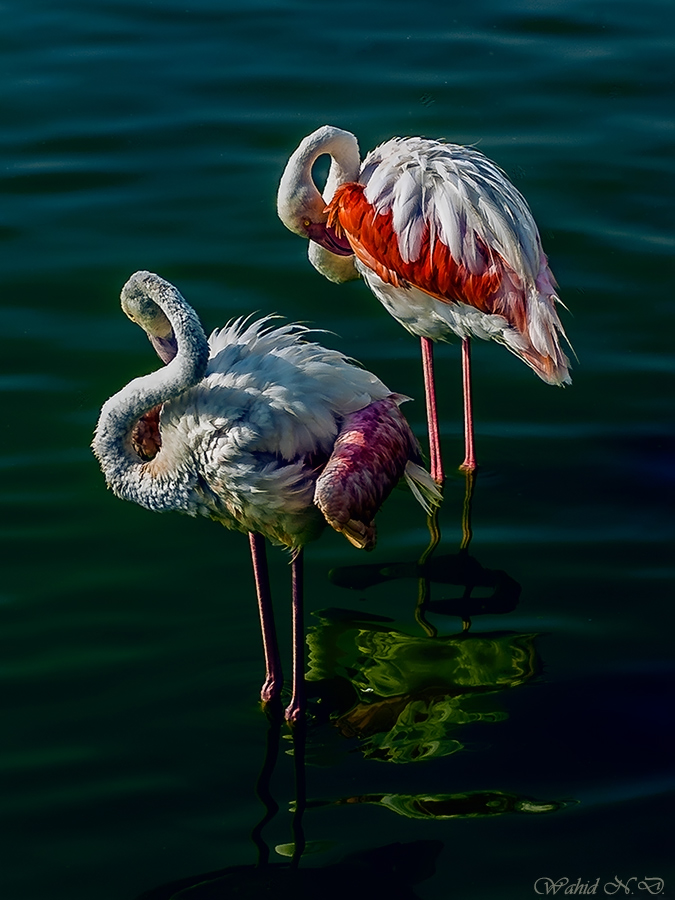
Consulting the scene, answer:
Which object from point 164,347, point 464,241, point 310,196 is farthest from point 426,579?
point 310,196

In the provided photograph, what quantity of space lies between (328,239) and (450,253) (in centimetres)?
106

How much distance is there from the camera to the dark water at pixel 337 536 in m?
4.90

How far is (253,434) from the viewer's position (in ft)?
15.8

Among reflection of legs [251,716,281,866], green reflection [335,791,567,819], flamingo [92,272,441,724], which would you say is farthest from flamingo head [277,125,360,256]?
green reflection [335,791,567,819]

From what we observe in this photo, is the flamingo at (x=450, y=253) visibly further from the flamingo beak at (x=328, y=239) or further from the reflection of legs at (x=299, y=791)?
the reflection of legs at (x=299, y=791)

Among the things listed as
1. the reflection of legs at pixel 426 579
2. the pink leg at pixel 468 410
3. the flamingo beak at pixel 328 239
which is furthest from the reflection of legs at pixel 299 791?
the flamingo beak at pixel 328 239

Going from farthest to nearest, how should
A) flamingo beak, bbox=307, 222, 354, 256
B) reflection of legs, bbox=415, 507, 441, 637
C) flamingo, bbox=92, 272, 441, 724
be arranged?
flamingo beak, bbox=307, 222, 354, 256
reflection of legs, bbox=415, 507, 441, 637
flamingo, bbox=92, 272, 441, 724

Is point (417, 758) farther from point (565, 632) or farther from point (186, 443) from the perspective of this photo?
point (186, 443)

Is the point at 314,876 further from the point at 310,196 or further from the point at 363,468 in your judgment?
the point at 310,196

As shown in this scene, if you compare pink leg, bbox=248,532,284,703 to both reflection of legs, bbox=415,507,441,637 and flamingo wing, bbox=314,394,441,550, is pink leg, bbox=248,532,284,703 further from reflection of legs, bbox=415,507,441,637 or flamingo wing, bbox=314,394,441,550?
reflection of legs, bbox=415,507,441,637

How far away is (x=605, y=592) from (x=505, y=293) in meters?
1.50

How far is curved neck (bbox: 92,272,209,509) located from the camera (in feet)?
15.9

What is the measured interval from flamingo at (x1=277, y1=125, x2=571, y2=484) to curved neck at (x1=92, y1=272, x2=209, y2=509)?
1.92m

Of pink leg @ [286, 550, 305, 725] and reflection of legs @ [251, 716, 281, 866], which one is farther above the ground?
pink leg @ [286, 550, 305, 725]
